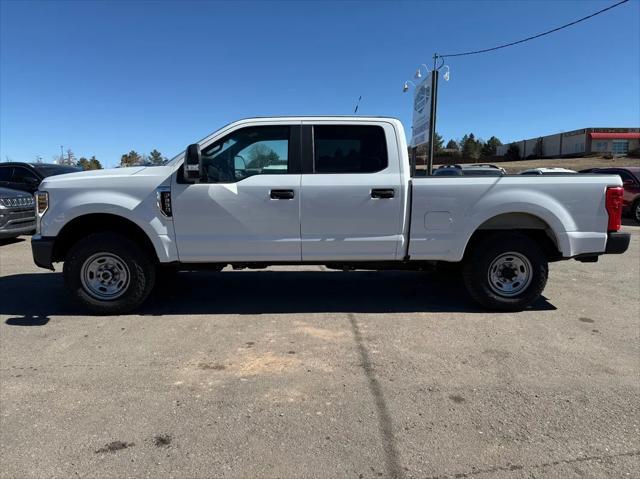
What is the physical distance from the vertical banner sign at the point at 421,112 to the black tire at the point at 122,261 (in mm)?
18898

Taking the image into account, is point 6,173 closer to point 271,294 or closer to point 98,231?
point 98,231

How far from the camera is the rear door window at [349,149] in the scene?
523cm

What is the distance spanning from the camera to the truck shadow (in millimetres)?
5582

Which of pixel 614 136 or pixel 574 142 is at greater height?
pixel 614 136

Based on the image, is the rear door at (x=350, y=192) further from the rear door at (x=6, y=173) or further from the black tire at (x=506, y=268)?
the rear door at (x=6, y=173)

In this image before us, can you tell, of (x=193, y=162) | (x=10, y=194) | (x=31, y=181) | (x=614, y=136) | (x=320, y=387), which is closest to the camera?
(x=320, y=387)

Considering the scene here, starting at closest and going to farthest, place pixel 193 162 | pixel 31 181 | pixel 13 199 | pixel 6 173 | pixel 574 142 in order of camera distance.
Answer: pixel 193 162
pixel 13 199
pixel 31 181
pixel 6 173
pixel 574 142

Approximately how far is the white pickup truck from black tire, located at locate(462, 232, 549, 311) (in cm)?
2

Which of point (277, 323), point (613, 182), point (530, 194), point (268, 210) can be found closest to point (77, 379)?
point (277, 323)

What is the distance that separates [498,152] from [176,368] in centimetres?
9636

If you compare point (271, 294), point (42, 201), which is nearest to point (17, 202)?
point (42, 201)

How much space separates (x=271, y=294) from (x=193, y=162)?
6.81 feet

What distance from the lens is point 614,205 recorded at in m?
5.24

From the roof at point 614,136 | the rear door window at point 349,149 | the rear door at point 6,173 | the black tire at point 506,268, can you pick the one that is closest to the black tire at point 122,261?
the rear door window at point 349,149
